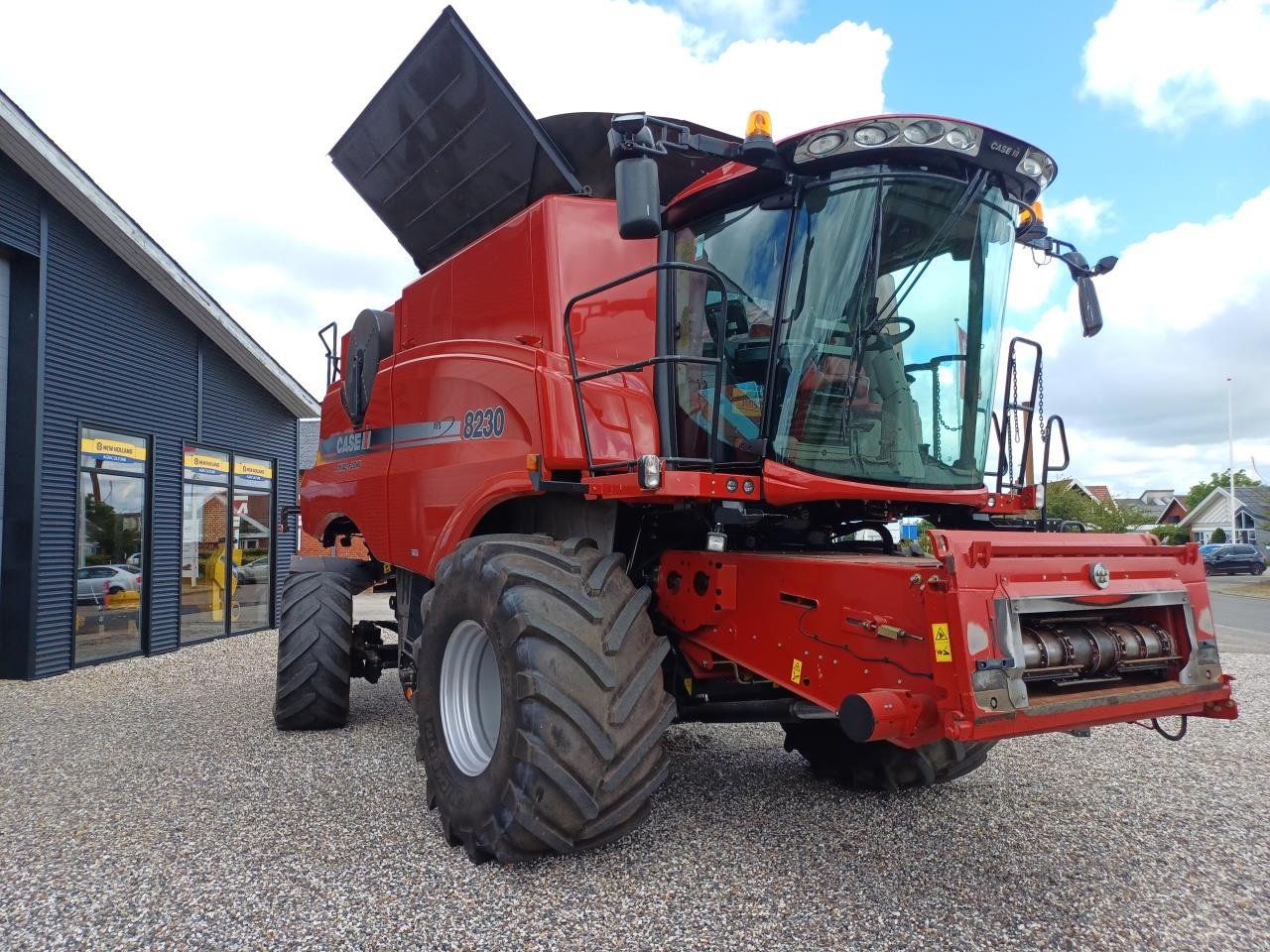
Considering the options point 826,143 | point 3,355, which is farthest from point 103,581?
point 826,143

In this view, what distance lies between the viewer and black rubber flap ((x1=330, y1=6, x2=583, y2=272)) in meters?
4.89

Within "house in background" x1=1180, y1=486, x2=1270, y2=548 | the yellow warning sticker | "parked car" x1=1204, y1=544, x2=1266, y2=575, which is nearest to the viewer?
the yellow warning sticker

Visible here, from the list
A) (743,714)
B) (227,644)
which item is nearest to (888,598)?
(743,714)

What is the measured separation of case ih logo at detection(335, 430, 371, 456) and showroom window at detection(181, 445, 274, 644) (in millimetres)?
4879

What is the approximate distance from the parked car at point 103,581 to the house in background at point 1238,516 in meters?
41.6

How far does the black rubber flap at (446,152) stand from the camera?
16.1 feet

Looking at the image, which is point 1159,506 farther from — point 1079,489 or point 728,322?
point 728,322

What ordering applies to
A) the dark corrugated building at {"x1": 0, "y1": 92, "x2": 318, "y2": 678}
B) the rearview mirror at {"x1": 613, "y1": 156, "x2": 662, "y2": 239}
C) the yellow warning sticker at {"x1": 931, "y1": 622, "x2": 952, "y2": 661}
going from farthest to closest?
the dark corrugated building at {"x1": 0, "y1": 92, "x2": 318, "y2": 678} < the rearview mirror at {"x1": 613, "y1": 156, "x2": 662, "y2": 239} < the yellow warning sticker at {"x1": 931, "y1": 622, "x2": 952, "y2": 661}

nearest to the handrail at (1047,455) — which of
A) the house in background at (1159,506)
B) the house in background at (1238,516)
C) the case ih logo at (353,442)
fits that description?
the case ih logo at (353,442)

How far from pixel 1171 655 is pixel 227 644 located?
10393 mm

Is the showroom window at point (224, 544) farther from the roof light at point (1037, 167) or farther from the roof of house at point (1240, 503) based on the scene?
the roof of house at point (1240, 503)

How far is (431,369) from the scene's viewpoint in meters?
4.98

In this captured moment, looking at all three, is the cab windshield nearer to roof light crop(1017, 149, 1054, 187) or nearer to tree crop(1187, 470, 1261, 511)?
roof light crop(1017, 149, 1054, 187)

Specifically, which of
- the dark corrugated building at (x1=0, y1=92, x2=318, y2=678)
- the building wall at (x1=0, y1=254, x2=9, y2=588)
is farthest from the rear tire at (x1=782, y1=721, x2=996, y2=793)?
the building wall at (x1=0, y1=254, x2=9, y2=588)
